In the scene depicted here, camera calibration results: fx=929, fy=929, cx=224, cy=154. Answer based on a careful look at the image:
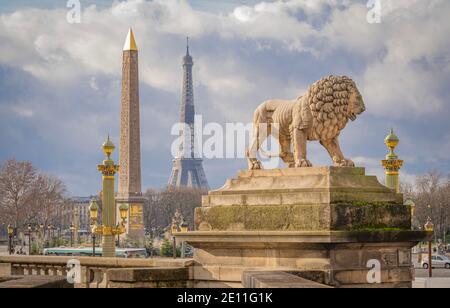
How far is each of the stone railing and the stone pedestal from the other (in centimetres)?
81

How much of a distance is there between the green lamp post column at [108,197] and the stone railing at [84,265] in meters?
16.0

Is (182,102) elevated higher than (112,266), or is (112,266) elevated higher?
(182,102)

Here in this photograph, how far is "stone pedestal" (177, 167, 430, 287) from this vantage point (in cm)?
1184

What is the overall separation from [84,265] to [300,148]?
5106 millimetres

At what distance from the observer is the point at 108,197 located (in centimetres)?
3559

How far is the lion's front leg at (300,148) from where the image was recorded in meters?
12.9

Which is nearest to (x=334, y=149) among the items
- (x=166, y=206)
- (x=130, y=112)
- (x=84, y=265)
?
(x=84, y=265)

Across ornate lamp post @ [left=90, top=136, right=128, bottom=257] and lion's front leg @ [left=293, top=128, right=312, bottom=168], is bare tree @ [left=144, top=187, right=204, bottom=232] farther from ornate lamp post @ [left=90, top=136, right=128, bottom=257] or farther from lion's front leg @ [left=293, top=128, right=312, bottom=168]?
lion's front leg @ [left=293, top=128, right=312, bottom=168]

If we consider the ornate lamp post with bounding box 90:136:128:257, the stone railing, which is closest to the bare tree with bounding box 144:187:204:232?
the ornate lamp post with bounding box 90:136:128:257
